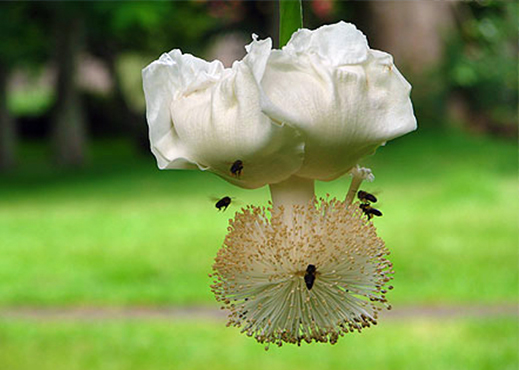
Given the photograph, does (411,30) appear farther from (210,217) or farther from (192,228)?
(192,228)

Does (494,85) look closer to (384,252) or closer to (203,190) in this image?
(203,190)

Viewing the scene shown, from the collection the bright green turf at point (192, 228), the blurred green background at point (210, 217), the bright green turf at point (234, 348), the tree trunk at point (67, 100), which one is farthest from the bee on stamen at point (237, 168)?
the tree trunk at point (67, 100)

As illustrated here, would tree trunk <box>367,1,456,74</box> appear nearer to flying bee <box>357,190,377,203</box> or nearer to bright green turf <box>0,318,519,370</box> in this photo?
bright green turf <box>0,318,519,370</box>

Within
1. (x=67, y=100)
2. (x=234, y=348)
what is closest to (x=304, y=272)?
(x=234, y=348)

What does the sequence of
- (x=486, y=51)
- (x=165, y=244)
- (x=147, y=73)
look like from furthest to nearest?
(x=486, y=51)
(x=165, y=244)
(x=147, y=73)

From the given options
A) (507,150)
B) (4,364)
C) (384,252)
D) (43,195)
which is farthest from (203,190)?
(384,252)

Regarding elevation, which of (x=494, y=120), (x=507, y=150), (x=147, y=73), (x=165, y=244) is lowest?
(x=147, y=73)

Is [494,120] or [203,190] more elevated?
[494,120]
